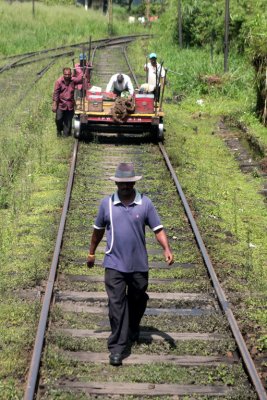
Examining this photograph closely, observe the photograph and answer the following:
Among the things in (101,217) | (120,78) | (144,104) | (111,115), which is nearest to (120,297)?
(101,217)

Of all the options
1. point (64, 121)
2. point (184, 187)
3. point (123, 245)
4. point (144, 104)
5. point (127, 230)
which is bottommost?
point (184, 187)

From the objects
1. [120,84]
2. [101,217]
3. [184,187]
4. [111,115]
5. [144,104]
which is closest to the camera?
[101,217]

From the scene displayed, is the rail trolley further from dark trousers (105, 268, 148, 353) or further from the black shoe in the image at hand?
the black shoe

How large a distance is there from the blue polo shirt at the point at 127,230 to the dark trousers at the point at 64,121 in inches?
405

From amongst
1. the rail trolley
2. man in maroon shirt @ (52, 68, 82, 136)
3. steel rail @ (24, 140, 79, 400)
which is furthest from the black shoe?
man in maroon shirt @ (52, 68, 82, 136)

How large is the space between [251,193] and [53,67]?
818 inches

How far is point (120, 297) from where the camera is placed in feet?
22.8

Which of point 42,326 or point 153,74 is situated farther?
point 153,74

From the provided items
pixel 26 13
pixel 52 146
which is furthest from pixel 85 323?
pixel 26 13

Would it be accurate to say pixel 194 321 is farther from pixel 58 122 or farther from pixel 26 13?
pixel 26 13

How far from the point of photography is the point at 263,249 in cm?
1063

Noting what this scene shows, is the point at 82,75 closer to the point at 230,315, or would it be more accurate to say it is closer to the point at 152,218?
the point at 230,315

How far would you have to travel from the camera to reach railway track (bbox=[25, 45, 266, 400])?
6.57 metres

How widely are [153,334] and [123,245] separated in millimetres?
1275
